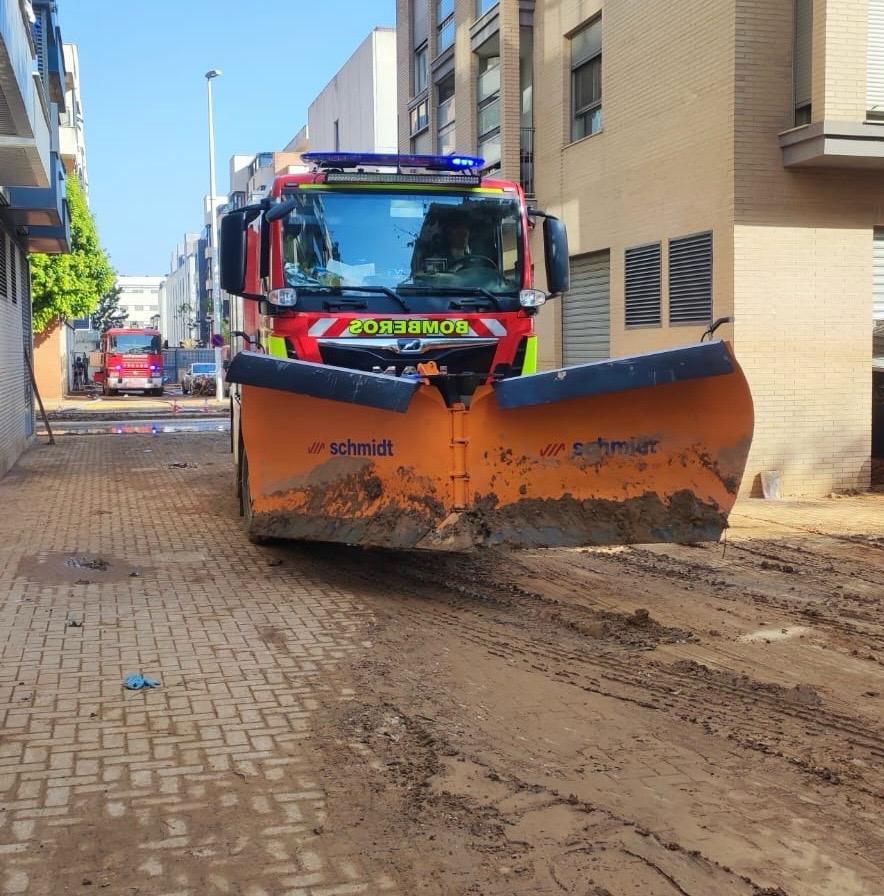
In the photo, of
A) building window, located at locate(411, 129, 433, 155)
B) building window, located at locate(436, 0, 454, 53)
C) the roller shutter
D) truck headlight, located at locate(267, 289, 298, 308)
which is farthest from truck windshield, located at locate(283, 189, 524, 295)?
building window, located at locate(411, 129, 433, 155)

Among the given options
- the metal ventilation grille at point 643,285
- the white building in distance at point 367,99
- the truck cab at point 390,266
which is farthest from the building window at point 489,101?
the white building in distance at point 367,99

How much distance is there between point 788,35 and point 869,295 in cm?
323

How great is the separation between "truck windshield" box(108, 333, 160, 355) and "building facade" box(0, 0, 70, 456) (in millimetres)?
21130

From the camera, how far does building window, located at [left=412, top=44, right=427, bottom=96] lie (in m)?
25.0

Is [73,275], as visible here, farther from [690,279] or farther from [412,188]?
[412,188]

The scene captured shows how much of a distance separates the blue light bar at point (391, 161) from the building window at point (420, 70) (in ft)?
55.1

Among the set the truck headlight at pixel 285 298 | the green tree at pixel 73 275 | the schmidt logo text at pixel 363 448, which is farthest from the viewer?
the green tree at pixel 73 275

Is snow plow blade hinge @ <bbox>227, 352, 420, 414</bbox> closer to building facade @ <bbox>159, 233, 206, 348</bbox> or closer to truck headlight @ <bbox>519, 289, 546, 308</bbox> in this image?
truck headlight @ <bbox>519, 289, 546, 308</bbox>

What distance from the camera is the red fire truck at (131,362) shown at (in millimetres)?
46781

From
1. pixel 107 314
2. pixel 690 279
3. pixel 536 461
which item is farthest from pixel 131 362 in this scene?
pixel 107 314

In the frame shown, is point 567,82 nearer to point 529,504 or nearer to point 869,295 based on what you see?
point 869,295

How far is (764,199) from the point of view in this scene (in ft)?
42.1

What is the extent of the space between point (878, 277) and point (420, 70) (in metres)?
14.8

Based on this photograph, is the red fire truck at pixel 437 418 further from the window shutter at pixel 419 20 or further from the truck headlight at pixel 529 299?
the window shutter at pixel 419 20
